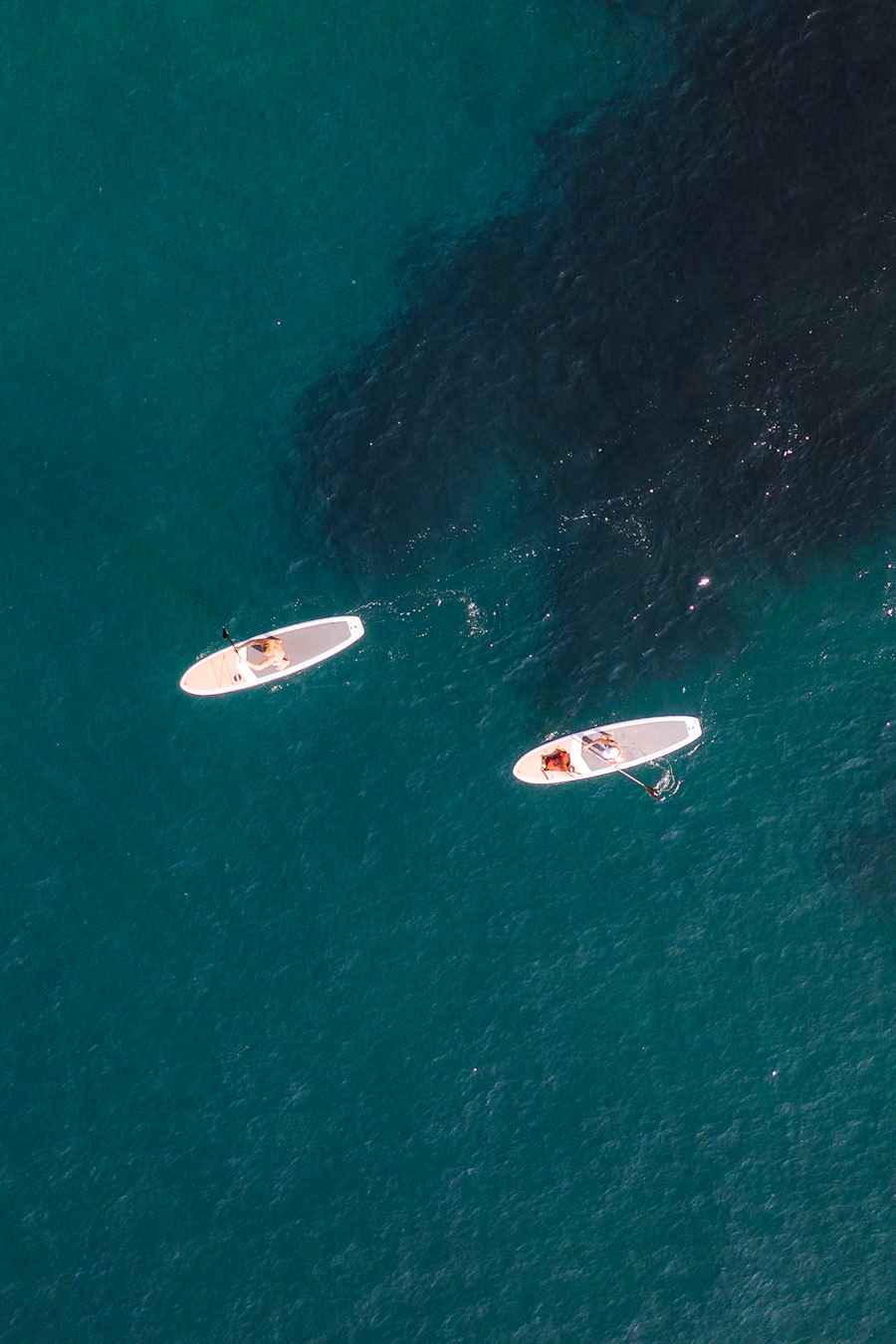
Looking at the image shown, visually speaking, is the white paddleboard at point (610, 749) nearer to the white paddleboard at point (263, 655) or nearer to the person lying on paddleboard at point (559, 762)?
the person lying on paddleboard at point (559, 762)

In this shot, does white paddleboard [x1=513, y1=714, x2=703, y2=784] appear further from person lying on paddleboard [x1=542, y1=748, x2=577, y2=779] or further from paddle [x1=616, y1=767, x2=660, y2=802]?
paddle [x1=616, y1=767, x2=660, y2=802]

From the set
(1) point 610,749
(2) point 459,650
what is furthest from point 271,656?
(1) point 610,749

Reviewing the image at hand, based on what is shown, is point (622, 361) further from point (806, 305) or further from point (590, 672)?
point (590, 672)

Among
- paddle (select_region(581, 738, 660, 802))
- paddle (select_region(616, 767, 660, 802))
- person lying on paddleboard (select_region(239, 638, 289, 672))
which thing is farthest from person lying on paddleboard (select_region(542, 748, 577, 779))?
person lying on paddleboard (select_region(239, 638, 289, 672))

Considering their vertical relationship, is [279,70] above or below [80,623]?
above

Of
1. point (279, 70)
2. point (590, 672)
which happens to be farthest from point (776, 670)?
point (279, 70)
